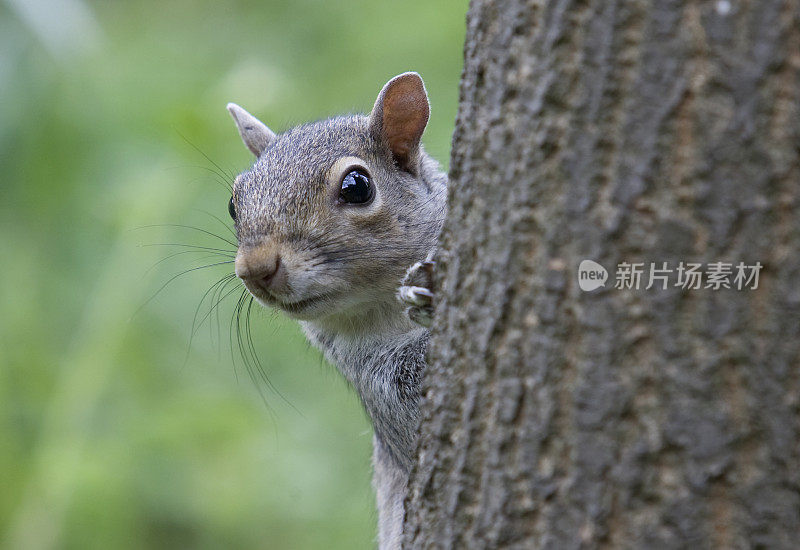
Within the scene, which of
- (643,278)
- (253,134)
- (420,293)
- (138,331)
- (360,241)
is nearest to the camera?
(643,278)

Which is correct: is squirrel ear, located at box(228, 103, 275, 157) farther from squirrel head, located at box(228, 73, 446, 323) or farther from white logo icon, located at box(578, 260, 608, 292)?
white logo icon, located at box(578, 260, 608, 292)

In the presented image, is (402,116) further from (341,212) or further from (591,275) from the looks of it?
(591,275)

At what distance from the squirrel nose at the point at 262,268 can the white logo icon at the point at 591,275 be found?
141 centimetres

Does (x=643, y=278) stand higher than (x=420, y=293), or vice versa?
(x=420, y=293)

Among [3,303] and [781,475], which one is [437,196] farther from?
[3,303]

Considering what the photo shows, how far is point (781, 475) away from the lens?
139 cm

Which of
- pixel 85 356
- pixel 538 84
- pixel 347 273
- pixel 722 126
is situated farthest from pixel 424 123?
pixel 85 356

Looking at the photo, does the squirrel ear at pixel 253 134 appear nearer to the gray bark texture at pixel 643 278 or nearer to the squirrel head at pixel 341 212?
the squirrel head at pixel 341 212

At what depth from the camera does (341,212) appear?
2.97m

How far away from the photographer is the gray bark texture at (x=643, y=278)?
137 cm

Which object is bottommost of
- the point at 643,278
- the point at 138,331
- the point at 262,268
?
the point at 643,278

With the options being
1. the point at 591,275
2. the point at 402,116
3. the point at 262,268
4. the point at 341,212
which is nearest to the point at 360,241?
the point at 341,212

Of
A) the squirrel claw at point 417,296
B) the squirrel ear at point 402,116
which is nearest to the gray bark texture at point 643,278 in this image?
the squirrel claw at point 417,296

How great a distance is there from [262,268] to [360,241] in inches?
14.0
